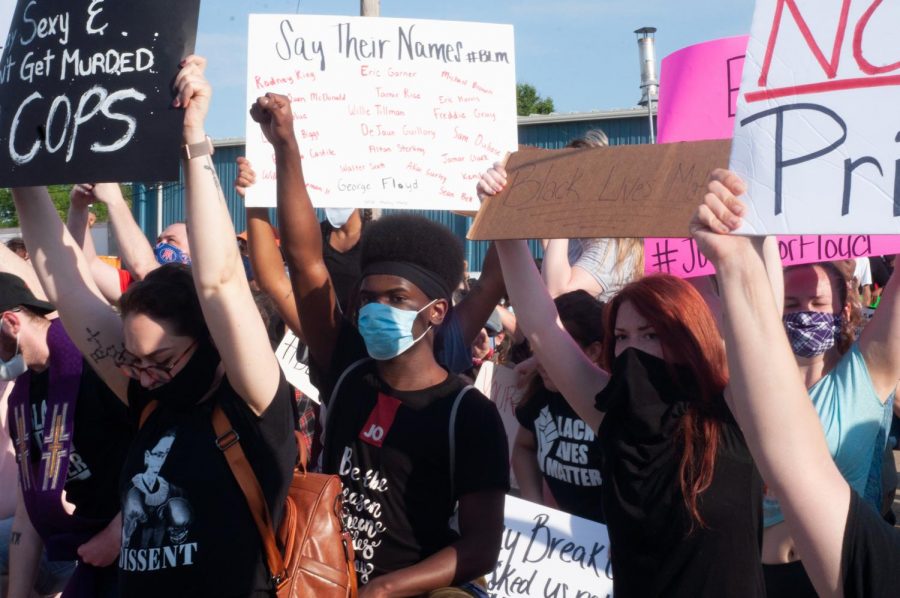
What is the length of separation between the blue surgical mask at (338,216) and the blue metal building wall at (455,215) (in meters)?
11.6

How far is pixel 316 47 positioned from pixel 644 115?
16299mm

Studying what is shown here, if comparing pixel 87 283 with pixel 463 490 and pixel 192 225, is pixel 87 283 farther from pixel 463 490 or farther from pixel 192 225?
pixel 463 490

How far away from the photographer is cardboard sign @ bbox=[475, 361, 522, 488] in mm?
5504

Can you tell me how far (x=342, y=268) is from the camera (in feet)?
16.6

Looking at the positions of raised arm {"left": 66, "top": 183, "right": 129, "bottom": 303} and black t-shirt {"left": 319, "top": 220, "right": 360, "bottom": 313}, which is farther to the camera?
black t-shirt {"left": 319, "top": 220, "right": 360, "bottom": 313}

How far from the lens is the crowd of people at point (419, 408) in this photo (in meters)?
2.09

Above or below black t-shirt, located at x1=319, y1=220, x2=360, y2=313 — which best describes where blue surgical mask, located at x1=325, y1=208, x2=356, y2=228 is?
above

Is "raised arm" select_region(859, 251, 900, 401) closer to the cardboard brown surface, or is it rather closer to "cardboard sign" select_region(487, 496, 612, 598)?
the cardboard brown surface

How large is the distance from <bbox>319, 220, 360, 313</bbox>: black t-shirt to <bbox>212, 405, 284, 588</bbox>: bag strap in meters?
2.17

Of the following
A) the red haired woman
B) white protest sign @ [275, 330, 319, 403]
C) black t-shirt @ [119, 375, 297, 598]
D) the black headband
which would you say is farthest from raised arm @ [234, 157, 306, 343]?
white protest sign @ [275, 330, 319, 403]

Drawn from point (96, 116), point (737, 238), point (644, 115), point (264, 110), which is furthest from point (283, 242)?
point (644, 115)

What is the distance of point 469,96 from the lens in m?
4.25

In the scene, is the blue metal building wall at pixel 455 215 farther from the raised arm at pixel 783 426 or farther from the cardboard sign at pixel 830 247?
the raised arm at pixel 783 426

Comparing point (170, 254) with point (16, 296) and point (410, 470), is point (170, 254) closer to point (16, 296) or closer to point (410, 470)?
point (16, 296)
